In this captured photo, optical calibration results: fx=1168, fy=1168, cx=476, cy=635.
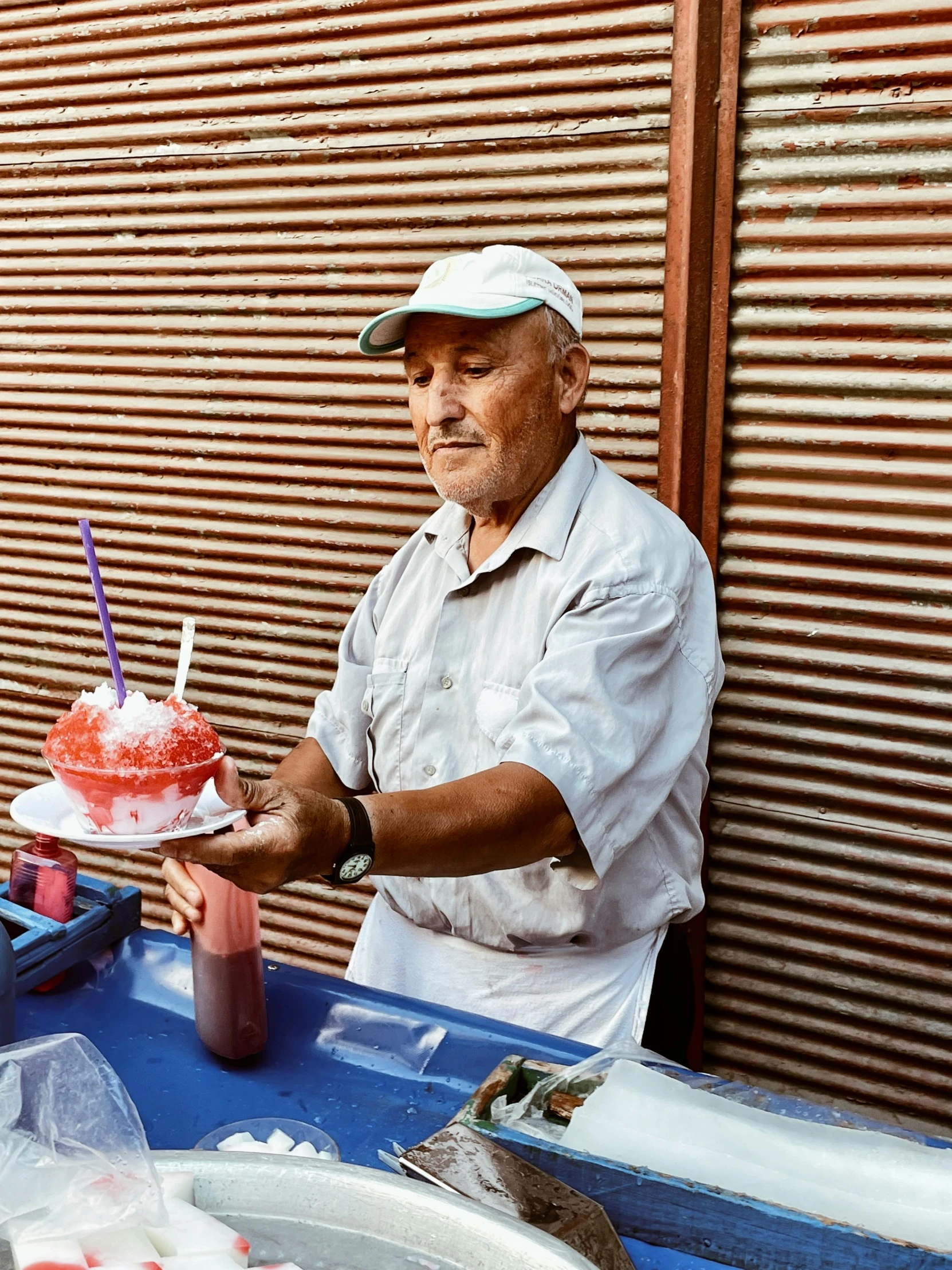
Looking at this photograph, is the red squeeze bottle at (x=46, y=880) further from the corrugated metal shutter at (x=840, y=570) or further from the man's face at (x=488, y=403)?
the corrugated metal shutter at (x=840, y=570)

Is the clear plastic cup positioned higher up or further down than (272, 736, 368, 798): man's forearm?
higher up

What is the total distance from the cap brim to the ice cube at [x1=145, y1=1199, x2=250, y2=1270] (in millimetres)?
1452

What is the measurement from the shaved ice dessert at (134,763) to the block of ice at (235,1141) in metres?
0.40

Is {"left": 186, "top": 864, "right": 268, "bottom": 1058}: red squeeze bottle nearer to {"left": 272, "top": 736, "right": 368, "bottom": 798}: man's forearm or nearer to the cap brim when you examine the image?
{"left": 272, "top": 736, "right": 368, "bottom": 798}: man's forearm

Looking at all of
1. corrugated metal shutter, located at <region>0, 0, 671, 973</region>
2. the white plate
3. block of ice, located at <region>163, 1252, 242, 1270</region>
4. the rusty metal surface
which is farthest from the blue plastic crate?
the rusty metal surface

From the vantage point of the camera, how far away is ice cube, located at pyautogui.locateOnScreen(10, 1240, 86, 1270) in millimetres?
939

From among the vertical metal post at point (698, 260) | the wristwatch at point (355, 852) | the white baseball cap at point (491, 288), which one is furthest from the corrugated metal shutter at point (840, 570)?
the wristwatch at point (355, 852)

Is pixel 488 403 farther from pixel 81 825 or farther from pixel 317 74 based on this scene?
pixel 317 74

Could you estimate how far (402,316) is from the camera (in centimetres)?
216

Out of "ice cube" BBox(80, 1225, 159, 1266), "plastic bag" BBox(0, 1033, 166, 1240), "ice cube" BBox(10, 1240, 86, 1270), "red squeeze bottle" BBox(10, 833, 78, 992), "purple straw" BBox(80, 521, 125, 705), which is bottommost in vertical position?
"red squeeze bottle" BBox(10, 833, 78, 992)

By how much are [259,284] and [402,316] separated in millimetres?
1324

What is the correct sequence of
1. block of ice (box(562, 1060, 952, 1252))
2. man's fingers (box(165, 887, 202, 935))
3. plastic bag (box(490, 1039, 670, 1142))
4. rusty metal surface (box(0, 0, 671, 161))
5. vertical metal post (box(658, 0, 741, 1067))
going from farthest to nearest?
rusty metal surface (box(0, 0, 671, 161))
vertical metal post (box(658, 0, 741, 1067))
man's fingers (box(165, 887, 202, 935))
plastic bag (box(490, 1039, 670, 1142))
block of ice (box(562, 1060, 952, 1252))

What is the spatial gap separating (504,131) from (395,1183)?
2.48m

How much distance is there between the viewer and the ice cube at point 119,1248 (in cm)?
97
